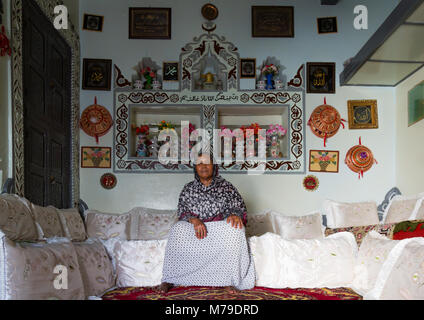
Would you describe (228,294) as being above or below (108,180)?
below

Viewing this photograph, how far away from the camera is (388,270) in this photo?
8.79 ft

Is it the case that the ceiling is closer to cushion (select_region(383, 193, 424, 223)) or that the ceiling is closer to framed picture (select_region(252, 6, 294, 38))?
framed picture (select_region(252, 6, 294, 38))

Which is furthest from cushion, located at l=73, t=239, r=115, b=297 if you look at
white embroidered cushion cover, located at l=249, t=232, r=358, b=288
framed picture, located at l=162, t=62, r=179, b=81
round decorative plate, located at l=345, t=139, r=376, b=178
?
round decorative plate, located at l=345, t=139, r=376, b=178

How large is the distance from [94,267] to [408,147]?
393cm

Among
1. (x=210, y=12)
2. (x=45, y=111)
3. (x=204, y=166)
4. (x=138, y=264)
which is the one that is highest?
(x=210, y=12)

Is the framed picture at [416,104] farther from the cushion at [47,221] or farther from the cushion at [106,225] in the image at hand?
the cushion at [47,221]

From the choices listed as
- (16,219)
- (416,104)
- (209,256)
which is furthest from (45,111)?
(416,104)

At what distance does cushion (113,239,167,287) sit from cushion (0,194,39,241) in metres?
0.75

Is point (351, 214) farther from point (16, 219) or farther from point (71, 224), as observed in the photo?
point (16, 219)

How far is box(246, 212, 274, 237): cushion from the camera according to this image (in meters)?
5.03

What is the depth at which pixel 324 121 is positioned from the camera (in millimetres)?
5535

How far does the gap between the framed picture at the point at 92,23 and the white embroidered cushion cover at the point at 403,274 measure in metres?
4.50

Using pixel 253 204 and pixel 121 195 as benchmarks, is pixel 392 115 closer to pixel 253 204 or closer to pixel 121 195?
pixel 253 204

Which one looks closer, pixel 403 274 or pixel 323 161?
pixel 403 274
